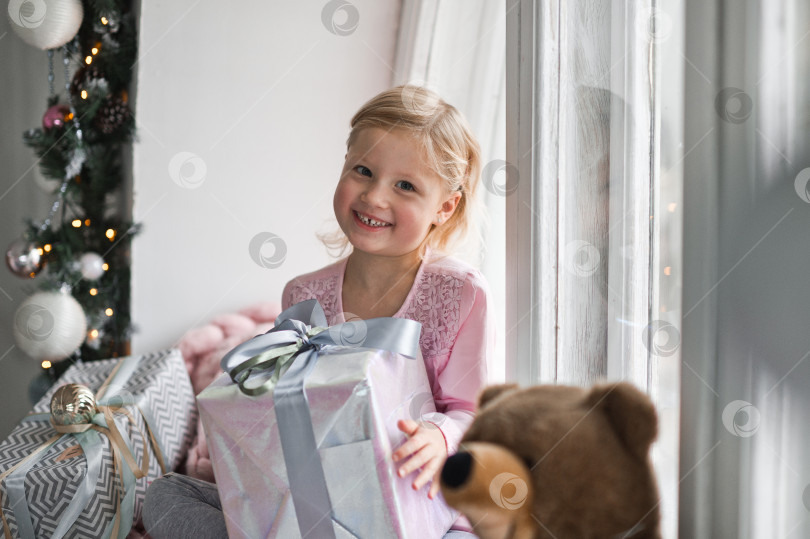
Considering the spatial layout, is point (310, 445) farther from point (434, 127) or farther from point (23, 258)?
point (23, 258)

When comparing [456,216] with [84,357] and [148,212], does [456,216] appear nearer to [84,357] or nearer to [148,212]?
[148,212]

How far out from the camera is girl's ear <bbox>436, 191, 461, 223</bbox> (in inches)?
37.2

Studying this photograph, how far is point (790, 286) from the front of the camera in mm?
411

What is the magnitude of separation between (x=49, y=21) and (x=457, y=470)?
1817 millimetres

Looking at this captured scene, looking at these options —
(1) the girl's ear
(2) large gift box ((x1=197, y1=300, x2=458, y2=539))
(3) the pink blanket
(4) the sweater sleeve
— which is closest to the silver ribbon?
(2) large gift box ((x1=197, y1=300, x2=458, y2=539))

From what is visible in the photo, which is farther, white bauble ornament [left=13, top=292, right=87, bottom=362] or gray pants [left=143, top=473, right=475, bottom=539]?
white bauble ornament [left=13, top=292, right=87, bottom=362]

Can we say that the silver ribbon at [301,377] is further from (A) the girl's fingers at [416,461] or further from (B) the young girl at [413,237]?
(B) the young girl at [413,237]

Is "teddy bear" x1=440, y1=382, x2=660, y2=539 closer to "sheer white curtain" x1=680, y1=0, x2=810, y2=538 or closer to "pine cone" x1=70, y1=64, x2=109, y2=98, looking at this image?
"sheer white curtain" x1=680, y1=0, x2=810, y2=538

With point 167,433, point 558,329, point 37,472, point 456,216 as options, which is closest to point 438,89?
point 456,216

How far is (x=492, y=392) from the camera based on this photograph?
0.50 m

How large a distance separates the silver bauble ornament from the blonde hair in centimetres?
125

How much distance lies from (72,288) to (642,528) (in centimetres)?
177

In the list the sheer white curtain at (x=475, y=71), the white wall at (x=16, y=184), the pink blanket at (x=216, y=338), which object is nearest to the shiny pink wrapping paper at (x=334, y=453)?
the sheer white curtain at (x=475, y=71)

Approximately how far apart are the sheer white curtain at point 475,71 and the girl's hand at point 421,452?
48 cm
